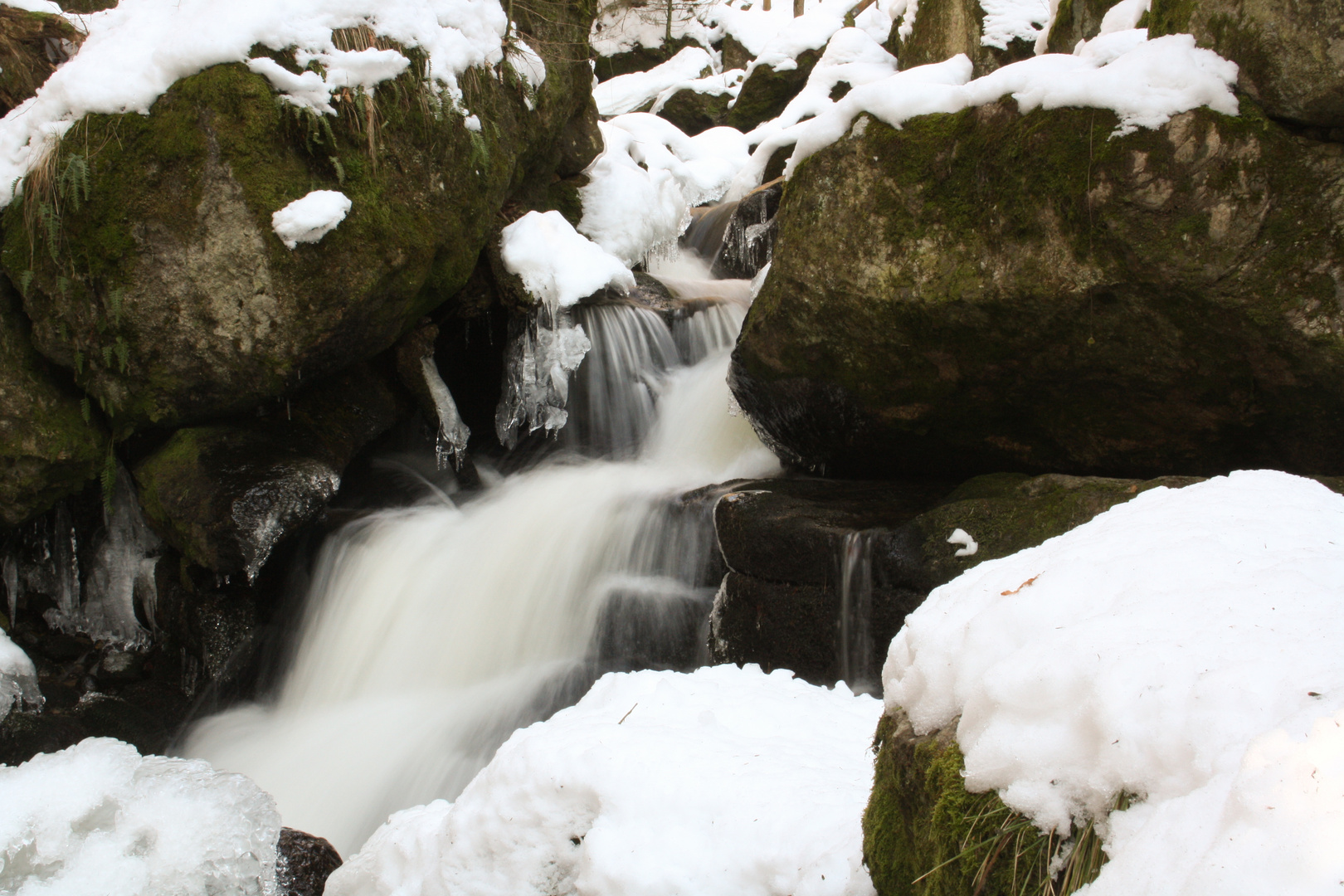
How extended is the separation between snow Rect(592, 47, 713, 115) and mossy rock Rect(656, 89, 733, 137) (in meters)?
0.51

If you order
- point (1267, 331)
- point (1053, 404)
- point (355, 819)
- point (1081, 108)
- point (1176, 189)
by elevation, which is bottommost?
point (355, 819)

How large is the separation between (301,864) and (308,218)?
143 inches

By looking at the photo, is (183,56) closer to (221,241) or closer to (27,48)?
(221,241)

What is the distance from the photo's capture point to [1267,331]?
3678 mm

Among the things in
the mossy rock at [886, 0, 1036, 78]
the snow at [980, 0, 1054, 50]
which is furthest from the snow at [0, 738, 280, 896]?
the snow at [980, 0, 1054, 50]

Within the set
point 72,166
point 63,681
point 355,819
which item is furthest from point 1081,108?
point 63,681

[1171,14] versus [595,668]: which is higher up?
[1171,14]

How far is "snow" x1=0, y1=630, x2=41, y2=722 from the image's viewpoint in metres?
4.79

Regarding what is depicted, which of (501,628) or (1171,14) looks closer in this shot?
(1171,14)

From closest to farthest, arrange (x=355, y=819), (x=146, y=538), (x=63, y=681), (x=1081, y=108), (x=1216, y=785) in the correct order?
1. (x=1216, y=785)
2. (x=1081, y=108)
3. (x=355, y=819)
4. (x=63, y=681)
5. (x=146, y=538)

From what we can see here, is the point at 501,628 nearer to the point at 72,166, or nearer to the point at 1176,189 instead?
the point at 72,166

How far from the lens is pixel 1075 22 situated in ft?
21.5

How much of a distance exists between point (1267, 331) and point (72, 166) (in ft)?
21.6

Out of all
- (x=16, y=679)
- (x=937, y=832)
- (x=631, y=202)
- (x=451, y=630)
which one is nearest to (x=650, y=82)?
(x=631, y=202)
